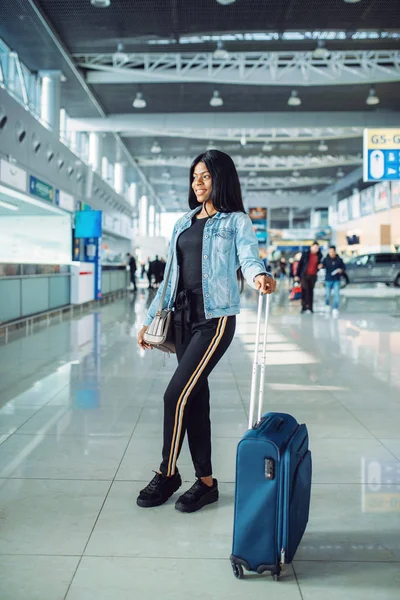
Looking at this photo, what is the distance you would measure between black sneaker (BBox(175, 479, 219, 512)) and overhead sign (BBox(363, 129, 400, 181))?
555 inches

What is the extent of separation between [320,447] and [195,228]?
186 cm

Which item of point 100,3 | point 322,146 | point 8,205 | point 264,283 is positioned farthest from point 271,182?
point 264,283

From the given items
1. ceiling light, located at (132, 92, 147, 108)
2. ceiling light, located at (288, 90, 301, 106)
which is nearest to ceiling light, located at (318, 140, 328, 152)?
ceiling light, located at (288, 90, 301, 106)

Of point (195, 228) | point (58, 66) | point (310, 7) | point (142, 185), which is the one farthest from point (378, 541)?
point (142, 185)

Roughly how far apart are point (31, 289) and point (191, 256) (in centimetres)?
1024

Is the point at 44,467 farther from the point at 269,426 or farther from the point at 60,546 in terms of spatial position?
the point at 269,426

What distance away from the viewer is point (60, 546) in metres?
2.63

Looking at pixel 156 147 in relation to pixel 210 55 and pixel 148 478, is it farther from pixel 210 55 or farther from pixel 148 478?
pixel 148 478

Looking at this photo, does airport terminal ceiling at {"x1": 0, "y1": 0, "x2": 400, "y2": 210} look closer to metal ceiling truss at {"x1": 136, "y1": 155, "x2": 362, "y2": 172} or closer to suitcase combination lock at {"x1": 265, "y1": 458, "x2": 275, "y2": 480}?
metal ceiling truss at {"x1": 136, "y1": 155, "x2": 362, "y2": 172}

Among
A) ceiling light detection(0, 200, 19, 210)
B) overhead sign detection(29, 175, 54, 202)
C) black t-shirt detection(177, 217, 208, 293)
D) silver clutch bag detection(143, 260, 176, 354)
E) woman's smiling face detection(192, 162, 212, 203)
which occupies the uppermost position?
overhead sign detection(29, 175, 54, 202)

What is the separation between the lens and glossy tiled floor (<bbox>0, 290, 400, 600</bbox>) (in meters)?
2.35

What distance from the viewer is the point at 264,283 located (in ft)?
9.04

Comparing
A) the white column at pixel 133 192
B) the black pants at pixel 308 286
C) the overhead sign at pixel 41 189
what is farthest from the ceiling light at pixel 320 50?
the white column at pixel 133 192

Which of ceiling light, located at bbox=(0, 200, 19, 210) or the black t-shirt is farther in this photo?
ceiling light, located at bbox=(0, 200, 19, 210)
